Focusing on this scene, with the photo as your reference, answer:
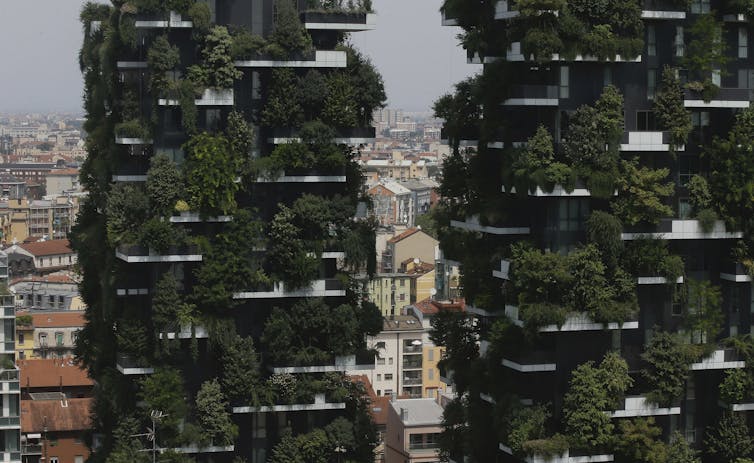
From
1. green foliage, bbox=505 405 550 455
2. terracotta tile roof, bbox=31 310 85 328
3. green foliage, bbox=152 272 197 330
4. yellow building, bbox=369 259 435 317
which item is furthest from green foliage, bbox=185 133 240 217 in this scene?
yellow building, bbox=369 259 435 317

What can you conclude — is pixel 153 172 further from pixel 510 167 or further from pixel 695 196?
pixel 695 196

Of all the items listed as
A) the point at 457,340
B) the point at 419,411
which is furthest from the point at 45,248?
the point at 457,340

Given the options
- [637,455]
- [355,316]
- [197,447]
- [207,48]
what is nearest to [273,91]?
[207,48]

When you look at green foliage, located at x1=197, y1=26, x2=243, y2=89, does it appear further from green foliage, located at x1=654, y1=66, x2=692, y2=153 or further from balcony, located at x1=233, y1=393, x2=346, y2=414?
green foliage, located at x1=654, y1=66, x2=692, y2=153

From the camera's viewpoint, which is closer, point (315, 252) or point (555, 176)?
point (555, 176)

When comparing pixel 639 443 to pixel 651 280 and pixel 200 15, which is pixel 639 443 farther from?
pixel 200 15

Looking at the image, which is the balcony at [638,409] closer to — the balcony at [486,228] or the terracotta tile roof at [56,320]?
the balcony at [486,228]
